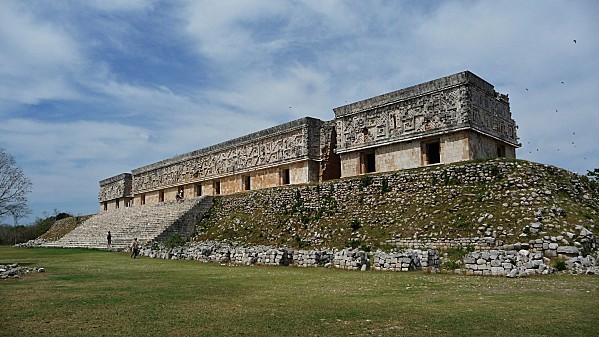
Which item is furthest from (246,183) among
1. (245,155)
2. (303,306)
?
(303,306)

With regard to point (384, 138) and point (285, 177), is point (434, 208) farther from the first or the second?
point (285, 177)

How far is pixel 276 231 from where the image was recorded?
64.4ft

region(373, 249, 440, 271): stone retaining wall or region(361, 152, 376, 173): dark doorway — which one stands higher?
region(361, 152, 376, 173): dark doorway

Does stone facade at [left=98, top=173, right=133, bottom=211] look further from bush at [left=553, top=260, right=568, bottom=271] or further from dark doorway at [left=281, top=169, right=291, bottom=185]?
bush at [left=553, top=260, right=568, bottom=271]

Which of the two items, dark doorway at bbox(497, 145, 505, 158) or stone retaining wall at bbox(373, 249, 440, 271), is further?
dark doorway at bbox(497, 145, 505, 158)

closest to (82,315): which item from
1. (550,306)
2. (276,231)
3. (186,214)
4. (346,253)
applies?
(550,306)

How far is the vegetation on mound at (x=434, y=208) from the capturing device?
44.9 ft

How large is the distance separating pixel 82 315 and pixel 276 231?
44.3 feet

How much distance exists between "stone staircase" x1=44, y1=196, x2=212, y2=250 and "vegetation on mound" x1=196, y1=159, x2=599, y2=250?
369cm

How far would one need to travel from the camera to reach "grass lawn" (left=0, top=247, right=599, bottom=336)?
5395mm

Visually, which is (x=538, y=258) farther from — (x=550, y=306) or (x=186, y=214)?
(x=186, y=214)

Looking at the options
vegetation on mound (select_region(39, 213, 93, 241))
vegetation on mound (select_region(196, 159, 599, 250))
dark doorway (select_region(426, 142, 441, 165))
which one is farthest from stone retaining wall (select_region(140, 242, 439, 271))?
vegetation on mound (select_region(39, 213, 93, 241))

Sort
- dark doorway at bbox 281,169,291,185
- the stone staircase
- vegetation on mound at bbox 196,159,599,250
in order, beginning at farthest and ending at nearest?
dark doorway at bbox 281,169,291,185
the stone staircase
vegetation on mound at bbox 196,159,599,250

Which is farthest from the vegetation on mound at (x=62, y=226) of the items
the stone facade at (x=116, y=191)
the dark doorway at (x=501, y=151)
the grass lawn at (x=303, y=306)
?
the dark doorway at (x=501, y=151)
